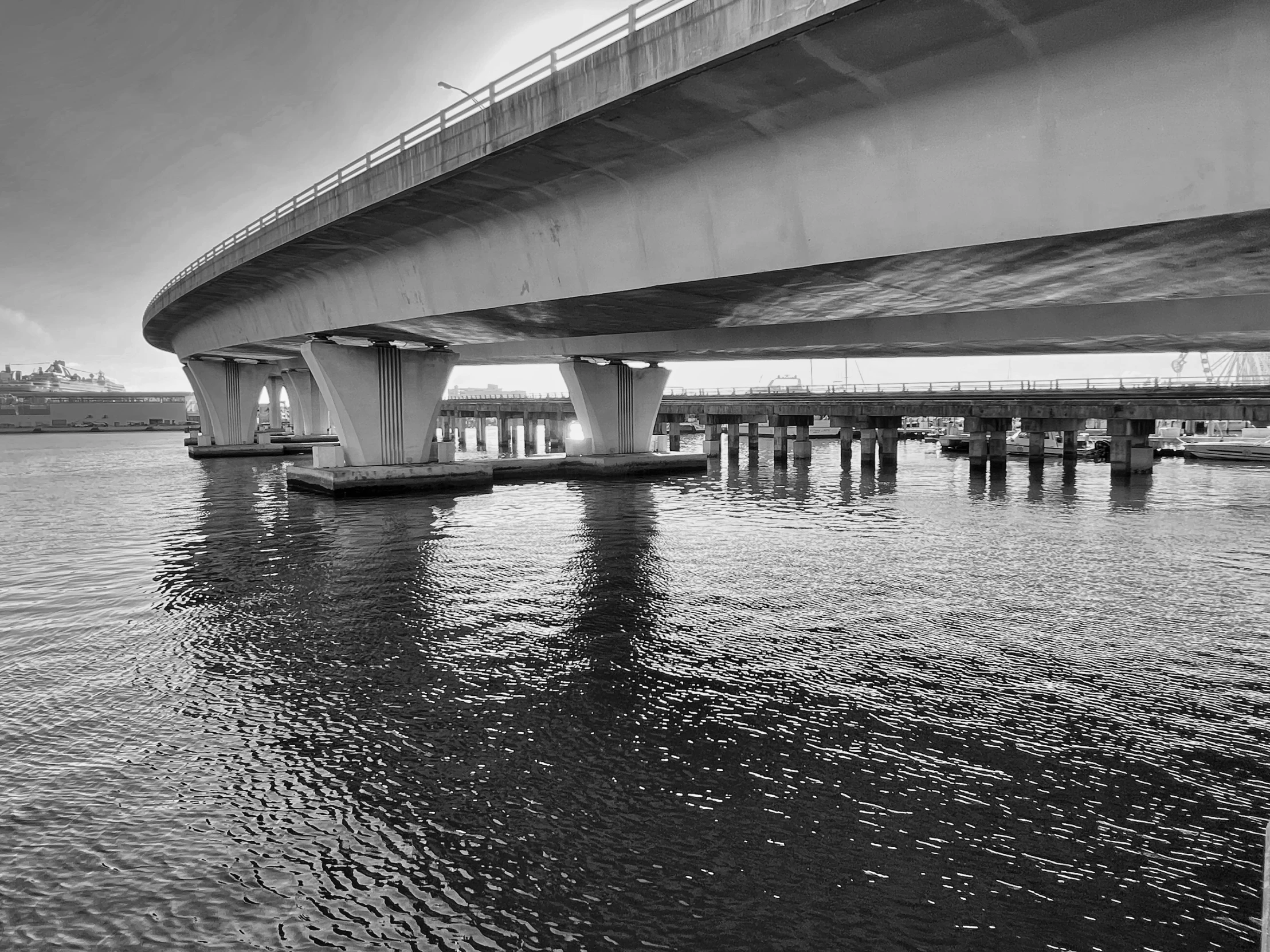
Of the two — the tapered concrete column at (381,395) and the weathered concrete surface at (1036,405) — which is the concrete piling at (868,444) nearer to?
the weathered concrete surface at (1036,405)

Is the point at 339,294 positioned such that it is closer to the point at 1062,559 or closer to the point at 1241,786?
the point at 1062,559

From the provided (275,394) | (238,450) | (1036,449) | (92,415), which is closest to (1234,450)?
(1036,449)

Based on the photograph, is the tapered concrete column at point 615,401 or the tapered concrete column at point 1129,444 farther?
the tapered concrete column at point 615,401

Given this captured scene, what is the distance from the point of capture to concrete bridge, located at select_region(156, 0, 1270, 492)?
396 inches

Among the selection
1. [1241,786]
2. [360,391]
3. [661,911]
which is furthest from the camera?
[360,391]

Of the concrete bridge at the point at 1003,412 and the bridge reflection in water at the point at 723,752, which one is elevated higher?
the concrete bridge at the point at 1003,412

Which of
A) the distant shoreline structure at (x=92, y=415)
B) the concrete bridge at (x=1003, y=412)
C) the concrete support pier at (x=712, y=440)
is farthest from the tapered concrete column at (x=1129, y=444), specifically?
the distant shoreline structure at (x=92, y=415)

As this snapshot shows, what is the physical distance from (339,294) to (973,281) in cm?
2463

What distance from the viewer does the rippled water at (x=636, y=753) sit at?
5.95 m

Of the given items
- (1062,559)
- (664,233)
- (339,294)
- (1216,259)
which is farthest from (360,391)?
(1216,259)

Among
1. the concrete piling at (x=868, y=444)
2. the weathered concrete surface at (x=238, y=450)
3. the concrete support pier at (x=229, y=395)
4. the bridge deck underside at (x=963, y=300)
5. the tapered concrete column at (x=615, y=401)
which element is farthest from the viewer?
the concrete support pier at (x=229, y=395)

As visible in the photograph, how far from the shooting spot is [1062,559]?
20.1 meters

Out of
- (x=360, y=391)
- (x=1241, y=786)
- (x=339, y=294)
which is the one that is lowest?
(x=1241, y=786)

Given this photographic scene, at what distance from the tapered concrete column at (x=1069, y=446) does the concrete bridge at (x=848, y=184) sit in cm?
2474
